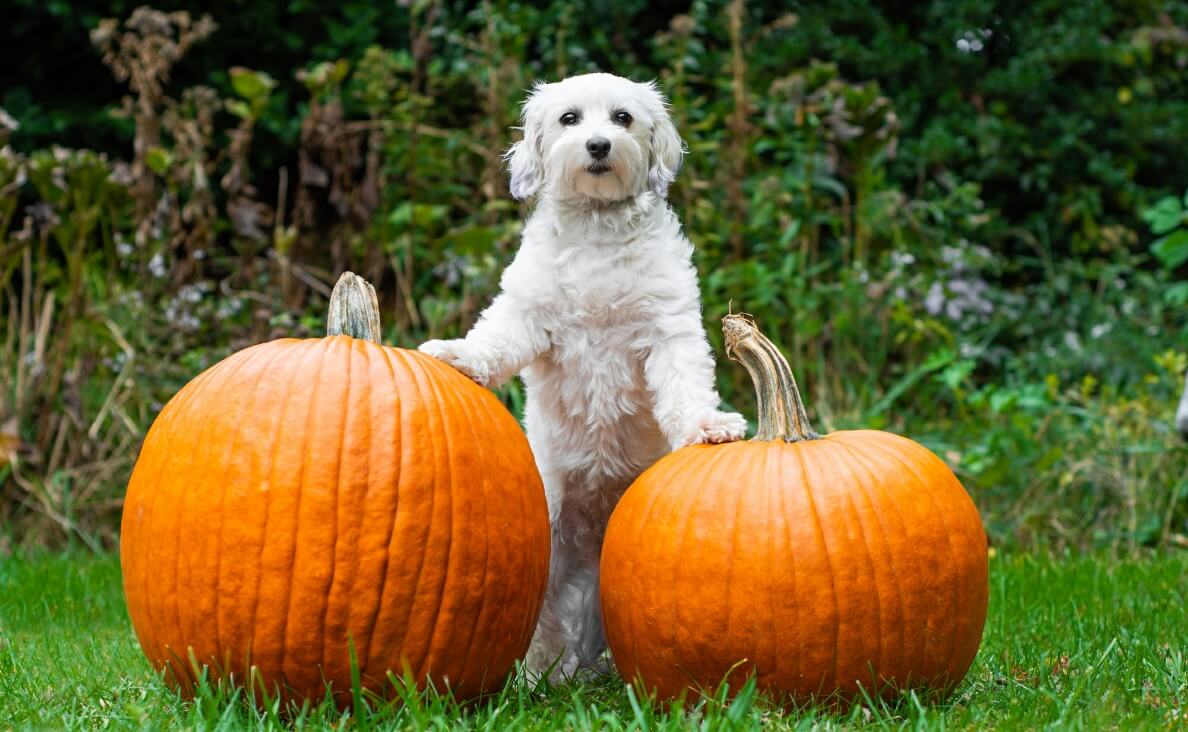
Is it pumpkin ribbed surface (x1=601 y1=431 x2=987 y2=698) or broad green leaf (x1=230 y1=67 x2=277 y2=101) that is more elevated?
broad green leaf (x1=230 y1=67 x2=277 y2=101)

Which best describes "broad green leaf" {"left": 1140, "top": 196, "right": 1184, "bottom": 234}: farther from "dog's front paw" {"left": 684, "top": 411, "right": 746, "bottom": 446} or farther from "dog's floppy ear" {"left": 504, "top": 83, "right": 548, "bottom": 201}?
"dog's front paw" {"left": 684, "top": 411, "right": 746, "bottom": 446}

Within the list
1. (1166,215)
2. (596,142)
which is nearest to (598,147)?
(596,142)

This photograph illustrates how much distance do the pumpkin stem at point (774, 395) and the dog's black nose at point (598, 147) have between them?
0.59 meters

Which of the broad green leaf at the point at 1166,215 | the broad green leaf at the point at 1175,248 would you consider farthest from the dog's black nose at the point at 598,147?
the broad green leaf at the point at 1166,215

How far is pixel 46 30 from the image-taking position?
7.62m

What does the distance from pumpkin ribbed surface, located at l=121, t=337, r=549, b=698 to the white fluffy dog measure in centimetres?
36

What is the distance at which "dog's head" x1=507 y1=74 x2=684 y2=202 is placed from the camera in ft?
9.17

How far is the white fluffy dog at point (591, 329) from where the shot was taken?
270cm

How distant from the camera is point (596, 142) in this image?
2760 mm

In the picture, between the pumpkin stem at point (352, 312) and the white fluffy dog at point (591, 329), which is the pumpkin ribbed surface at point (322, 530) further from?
the white fluffy dog at point (591, 329)

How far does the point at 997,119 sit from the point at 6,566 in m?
6.47

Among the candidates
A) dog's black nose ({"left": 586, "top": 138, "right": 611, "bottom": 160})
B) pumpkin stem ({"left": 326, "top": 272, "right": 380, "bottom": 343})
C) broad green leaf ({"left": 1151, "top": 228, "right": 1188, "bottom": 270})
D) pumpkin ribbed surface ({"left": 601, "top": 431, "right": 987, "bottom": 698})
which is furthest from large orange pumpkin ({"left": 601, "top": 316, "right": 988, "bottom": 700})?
broad green leaf ({"left": 1151, "top": 228, "right": 1188, "bottom": 270})

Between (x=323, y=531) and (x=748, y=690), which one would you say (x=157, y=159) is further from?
(x=748, y=690)

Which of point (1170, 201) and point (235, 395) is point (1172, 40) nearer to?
point (1170, 201)
